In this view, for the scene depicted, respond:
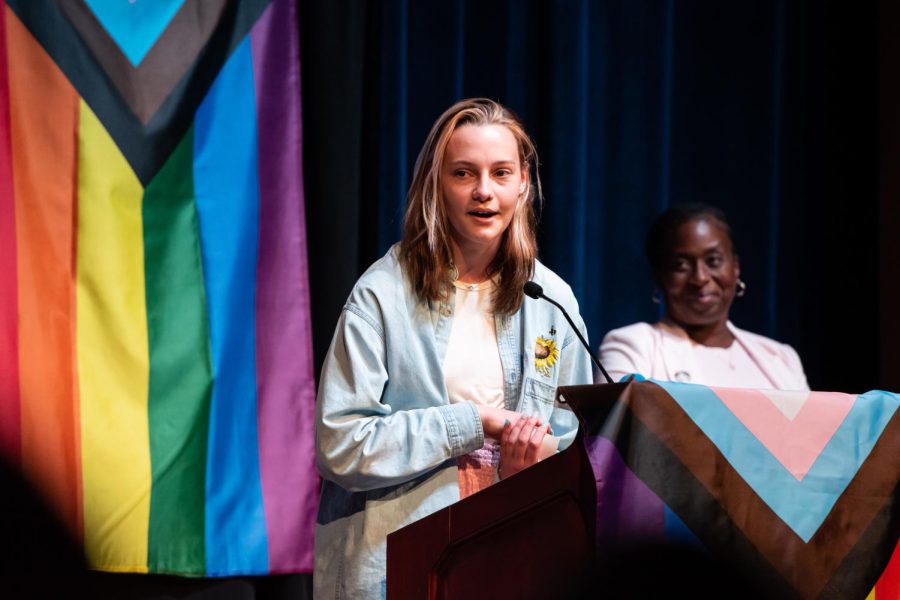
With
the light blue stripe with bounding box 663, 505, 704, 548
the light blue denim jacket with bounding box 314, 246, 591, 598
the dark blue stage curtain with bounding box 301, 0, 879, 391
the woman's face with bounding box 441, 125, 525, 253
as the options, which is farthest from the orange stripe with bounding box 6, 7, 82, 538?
the light blue stripe with bounding box 663, 505, 704, 548

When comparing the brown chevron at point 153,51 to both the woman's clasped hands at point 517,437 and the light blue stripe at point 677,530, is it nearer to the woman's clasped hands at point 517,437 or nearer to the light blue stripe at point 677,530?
the woman's clasped hands at point 517,437

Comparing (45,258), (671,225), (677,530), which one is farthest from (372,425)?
(671,225)

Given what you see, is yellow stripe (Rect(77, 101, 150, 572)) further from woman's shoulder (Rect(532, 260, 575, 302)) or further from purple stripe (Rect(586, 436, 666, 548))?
purple stripe (Rect(586, 436, 666, 548))

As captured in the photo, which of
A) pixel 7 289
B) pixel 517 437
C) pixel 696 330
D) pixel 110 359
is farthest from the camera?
pixel 696 330

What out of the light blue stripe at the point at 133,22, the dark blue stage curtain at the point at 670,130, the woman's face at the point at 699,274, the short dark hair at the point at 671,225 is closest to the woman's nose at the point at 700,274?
the woman's face at the point at 699,274

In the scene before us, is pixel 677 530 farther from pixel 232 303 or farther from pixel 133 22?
pixel 133 22

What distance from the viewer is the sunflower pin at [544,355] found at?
2.03m

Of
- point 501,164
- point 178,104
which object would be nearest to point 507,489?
point 501,164

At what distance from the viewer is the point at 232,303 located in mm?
2930

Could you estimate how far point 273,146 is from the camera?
2.99 metres

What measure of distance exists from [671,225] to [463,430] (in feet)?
5.37

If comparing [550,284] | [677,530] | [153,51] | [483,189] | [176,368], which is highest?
[153,51]

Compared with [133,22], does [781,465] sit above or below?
below

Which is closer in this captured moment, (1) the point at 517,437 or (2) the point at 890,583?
(2) the point at 890,583
